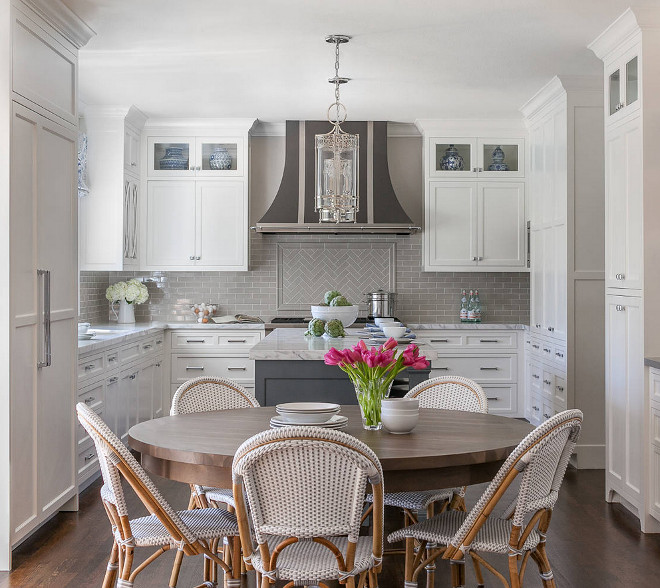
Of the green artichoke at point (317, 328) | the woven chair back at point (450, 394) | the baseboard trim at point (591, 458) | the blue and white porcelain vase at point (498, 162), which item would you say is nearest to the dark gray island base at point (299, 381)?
the woven chair back at point (450, 394)

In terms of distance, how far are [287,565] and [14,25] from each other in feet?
8.60

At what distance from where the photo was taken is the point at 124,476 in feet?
7.83

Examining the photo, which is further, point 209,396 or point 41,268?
point 41,268

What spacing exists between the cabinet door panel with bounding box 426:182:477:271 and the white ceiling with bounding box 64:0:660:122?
69cm

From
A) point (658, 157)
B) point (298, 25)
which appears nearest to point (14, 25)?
point (298, 25)

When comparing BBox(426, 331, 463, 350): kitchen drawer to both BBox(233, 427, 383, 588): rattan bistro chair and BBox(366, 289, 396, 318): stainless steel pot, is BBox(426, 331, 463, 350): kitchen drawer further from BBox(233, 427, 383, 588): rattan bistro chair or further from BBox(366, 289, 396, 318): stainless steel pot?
BBox(233, 427, 383, 588): rattan bistro chair

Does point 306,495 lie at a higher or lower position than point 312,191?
lower

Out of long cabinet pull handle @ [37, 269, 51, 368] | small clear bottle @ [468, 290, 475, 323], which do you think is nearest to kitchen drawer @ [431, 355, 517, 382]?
small clear bottle @ [468, 290, 475, 323]

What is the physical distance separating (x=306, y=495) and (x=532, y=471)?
2.34 feet

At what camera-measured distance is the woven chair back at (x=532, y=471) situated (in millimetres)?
2338

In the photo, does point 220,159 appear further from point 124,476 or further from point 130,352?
point 124,476

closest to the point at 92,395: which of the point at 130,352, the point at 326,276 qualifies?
the point at 130,352

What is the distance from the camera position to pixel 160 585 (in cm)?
319

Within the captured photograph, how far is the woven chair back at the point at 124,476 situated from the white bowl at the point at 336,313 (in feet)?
8.76
